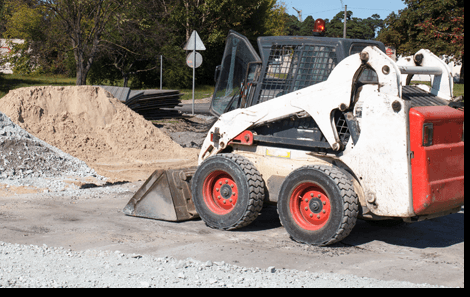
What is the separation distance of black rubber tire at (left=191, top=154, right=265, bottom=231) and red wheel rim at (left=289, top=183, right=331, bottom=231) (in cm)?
46

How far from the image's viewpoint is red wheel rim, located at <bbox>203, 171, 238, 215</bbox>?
20.0 ft

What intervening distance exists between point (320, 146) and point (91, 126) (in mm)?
7920

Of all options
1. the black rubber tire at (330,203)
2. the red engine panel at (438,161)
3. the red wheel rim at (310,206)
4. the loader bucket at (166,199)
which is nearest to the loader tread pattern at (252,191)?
the black rubber tire at (330,203)

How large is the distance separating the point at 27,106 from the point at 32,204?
17.5 ft

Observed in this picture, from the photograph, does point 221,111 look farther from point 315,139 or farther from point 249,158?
point 315,139

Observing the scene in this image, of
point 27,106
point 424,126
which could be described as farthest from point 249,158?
point 27,106

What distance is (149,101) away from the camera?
1662 centimetres

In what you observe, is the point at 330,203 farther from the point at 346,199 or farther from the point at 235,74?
the point at 235,74

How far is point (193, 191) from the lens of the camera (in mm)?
6301

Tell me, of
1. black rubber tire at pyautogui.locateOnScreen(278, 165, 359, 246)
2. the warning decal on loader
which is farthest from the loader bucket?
black rubber tire at pyautogui.locateOnScreen(278, 165, 359, 246)

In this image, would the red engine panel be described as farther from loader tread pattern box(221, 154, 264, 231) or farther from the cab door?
the cab door

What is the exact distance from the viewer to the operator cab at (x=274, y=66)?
584cm

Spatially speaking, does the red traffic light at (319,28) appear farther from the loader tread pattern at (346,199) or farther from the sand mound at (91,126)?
the sand mound at (91,126)

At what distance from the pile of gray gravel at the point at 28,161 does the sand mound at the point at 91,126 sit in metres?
1.21
